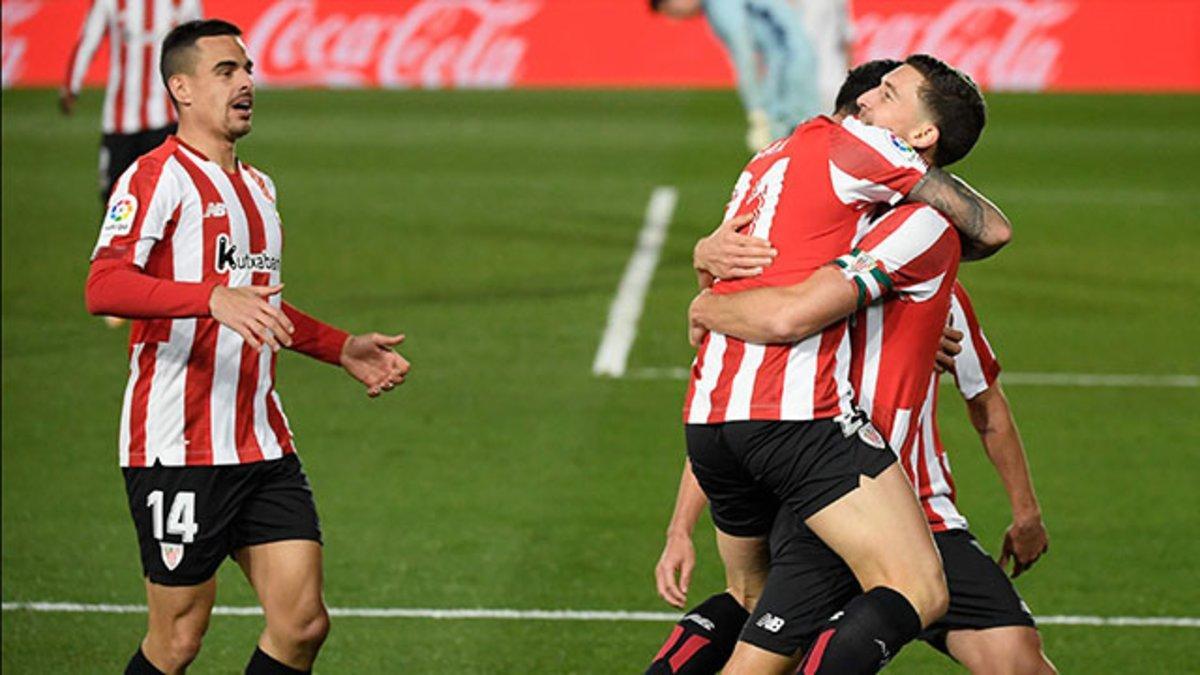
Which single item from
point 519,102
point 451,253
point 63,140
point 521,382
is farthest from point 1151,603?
point 519,102

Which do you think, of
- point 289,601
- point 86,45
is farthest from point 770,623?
point 86,45

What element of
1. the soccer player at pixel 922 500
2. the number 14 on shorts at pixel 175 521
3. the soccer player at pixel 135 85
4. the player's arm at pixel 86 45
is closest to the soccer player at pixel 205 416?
the number 14 on shorts at pixel 175 521

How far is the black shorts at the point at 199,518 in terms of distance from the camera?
563cm

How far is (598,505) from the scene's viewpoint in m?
9.10

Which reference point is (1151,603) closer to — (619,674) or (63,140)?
(619,674)

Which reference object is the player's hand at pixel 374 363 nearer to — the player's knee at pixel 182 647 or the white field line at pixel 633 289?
the player's knee at pixel 182 647

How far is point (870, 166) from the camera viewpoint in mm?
4941

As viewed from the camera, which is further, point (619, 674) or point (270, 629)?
point (619, 674)

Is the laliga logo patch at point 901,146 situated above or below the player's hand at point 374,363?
above

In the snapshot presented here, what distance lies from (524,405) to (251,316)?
5.89 meters

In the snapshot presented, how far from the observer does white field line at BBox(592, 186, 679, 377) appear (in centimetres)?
1227

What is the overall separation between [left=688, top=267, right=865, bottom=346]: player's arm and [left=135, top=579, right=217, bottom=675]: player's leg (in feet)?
5.47

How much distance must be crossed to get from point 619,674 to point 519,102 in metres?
20.9

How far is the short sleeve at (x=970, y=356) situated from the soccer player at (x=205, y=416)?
1.77m
